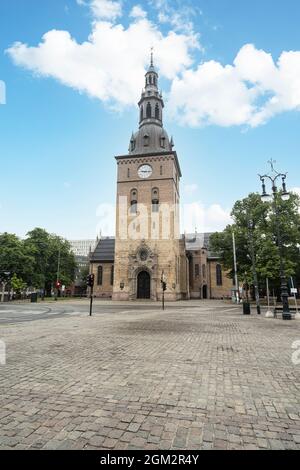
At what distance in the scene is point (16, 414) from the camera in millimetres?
3445

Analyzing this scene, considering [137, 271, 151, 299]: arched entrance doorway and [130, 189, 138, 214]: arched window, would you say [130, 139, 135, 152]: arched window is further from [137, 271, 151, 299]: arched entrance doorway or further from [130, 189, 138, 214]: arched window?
[137, 271, 151, 299]: arched entrance doorway

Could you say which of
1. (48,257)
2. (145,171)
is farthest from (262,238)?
(48,257)

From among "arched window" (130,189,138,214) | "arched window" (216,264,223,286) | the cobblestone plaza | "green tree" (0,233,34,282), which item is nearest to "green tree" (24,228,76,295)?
"green tree" (0,233,34,282)

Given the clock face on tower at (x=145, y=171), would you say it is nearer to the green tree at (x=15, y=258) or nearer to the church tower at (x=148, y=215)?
the church tower at (x=148, y=215)

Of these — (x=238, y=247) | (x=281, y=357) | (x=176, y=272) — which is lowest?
(x=281, y=357)

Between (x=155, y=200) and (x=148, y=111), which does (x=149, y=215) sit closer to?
(x=155, y=200)

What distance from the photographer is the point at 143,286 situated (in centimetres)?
4319

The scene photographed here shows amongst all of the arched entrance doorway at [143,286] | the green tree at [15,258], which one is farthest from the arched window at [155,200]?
the green tree at [15,258]

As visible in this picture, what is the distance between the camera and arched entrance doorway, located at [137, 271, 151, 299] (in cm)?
4297

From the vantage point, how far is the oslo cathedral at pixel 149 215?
4219 centimetres

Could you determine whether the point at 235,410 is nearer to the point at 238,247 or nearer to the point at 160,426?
the point at 160,426
